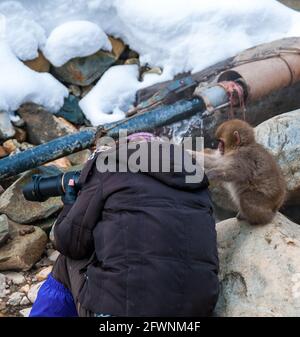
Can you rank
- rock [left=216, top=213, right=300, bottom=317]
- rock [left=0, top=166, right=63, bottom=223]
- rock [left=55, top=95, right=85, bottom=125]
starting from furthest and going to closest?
rock [left=55, top=95, right=85, bottom=125]
rock [left=0, top=166, right=63, bottom=223]
rock [left=216, top=213, right=300, bottom=317]

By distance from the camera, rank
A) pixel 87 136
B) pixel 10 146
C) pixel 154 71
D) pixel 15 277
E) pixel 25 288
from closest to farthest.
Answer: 1. pixel 25 288
2. pixel 15 277
3. pixel 87 136
4. pixel 10 146
5. pixel 154 71

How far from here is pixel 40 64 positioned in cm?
615

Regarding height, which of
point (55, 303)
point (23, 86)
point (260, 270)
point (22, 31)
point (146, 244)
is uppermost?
point (146, 244)

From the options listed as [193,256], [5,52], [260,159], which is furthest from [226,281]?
[5,52]

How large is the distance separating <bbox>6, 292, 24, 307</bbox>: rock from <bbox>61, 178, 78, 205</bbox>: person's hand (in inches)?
51.0

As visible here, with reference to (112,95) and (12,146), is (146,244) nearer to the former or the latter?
(12,146)

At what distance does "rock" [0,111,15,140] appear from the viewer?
5570 millimetres

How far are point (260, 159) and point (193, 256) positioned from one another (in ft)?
3.93

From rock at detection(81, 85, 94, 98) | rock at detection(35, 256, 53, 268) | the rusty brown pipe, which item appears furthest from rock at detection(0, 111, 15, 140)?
the rusty brown pipe

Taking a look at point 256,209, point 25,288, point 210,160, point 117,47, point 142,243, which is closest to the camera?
point 142,243

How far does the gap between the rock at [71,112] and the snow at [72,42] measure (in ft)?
1.40

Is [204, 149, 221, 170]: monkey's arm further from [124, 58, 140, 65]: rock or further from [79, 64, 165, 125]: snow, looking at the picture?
[124, 58, 140, 65]: rock

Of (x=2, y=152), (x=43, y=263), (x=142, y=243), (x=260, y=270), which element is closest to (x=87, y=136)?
(x=2, y=152)

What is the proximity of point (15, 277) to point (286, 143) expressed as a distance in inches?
84.9
